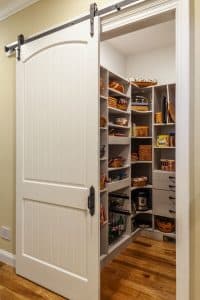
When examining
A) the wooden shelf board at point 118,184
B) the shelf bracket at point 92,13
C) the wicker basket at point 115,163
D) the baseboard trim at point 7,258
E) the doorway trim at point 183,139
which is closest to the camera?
the doorway trim at point 183,139

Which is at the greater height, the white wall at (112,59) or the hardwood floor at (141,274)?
the white wall at (112,59)

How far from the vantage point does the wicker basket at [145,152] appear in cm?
360

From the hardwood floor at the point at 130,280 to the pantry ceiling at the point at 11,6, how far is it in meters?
2.64

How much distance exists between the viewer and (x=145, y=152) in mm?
3623

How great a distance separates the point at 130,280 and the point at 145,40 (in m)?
3.10

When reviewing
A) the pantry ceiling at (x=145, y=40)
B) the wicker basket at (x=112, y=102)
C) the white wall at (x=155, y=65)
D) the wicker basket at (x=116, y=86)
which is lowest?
the wicker basket at (x=112, y=102)

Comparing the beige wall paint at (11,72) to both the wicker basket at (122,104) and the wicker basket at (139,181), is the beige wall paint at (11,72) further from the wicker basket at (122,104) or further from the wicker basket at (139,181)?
the wicker basket at (139,181)

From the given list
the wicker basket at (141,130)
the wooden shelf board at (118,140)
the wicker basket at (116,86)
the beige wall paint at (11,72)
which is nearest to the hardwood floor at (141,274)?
the beige wall paint at (11,72)

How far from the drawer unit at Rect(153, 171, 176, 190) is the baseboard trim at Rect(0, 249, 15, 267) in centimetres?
205

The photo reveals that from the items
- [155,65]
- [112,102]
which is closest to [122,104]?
[112,102]

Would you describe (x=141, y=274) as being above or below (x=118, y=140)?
below

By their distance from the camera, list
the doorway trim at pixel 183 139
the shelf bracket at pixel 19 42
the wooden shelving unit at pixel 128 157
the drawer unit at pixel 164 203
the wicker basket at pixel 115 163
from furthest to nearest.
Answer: the drawer unit at pixel 164 203, the wicker basket at pixel 115 163, the wooden shelving unit at pixel 128 157, the shelf bracket at pixel 19 42, the doorway trim at pixel 183 139

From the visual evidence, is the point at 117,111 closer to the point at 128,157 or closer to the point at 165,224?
the point at 128,157

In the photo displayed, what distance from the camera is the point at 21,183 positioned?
231 centimetres
